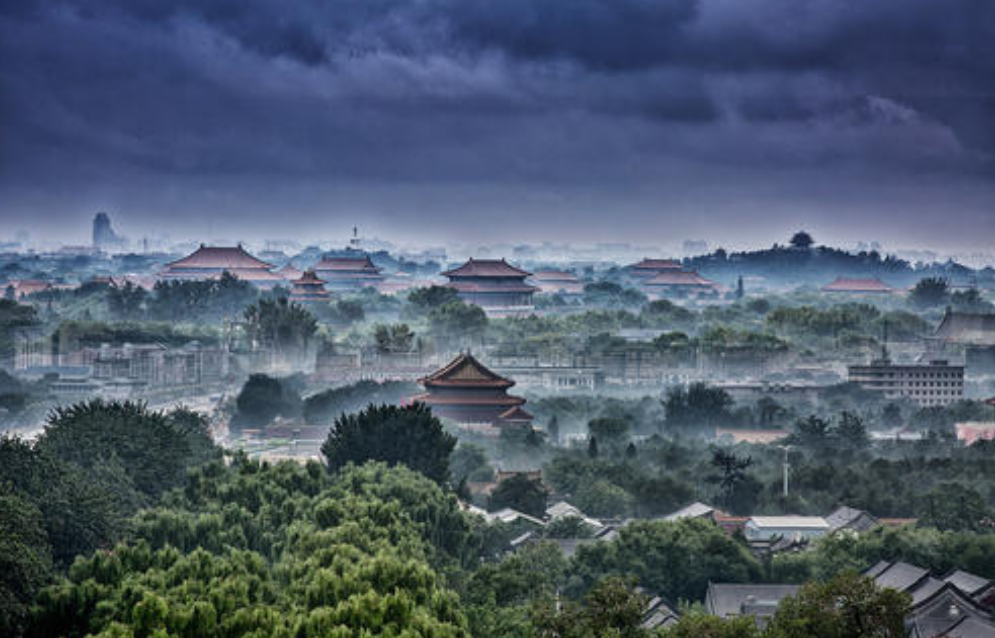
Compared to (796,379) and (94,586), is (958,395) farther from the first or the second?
(94,586)

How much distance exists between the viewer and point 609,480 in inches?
1171

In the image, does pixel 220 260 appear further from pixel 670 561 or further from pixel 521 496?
pixel 670 561

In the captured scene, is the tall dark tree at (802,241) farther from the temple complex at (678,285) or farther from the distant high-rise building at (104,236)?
the distant high-rise building at (104,236)

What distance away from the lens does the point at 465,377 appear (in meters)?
38.5

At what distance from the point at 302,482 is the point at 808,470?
10.4 m

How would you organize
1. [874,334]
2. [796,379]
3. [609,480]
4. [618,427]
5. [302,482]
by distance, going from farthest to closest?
[874,334] → [796,379] → [618,427] → [609,480] → [302,482]

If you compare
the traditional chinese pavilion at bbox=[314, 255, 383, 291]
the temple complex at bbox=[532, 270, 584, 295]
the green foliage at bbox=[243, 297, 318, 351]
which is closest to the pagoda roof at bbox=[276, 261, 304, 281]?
the traditional chinese pavilion at bbox=[314, 255, 383, 291]

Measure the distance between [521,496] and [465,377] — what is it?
1090 centimetres

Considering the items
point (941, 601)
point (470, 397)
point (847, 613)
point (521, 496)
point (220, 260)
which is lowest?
point (521, 496)

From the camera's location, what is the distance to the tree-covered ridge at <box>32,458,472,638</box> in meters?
13.1

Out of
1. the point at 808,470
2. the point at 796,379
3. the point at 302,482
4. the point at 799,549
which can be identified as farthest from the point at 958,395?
the point at 302,482

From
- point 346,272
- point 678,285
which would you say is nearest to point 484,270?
point 346,272

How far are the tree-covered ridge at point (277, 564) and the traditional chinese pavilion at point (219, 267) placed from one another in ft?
194

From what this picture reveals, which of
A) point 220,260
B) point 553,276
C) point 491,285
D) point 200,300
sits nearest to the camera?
point 200,300
